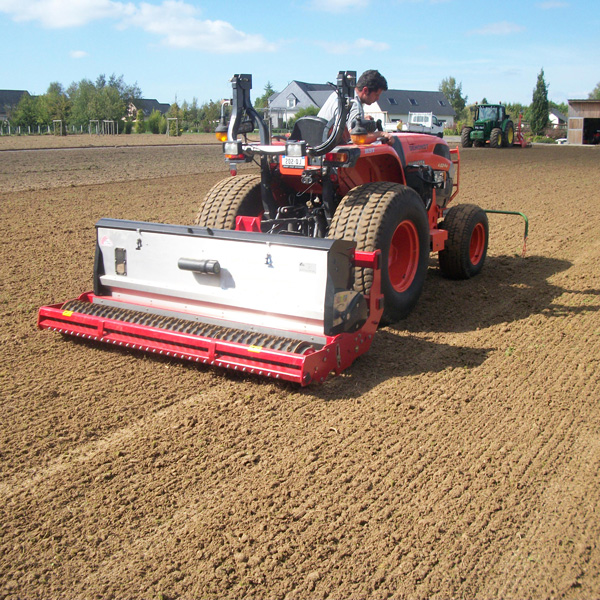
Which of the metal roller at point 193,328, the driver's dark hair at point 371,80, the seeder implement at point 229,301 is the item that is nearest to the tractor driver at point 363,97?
the driver's dark hair at point 371,80

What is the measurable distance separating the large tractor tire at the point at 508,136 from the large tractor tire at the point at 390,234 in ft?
87.6

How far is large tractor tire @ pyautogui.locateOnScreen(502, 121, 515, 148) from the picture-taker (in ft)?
99.8

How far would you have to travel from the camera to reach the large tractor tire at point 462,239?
6.75m

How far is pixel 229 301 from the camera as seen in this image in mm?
4801

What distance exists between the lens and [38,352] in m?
4.92

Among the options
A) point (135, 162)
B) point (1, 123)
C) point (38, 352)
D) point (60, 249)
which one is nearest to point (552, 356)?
point (38, 352)

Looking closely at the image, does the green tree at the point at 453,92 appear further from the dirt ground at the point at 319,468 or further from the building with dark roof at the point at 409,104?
the dirt ground at the point at 319,468

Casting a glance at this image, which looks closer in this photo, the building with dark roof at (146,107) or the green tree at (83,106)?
the green tree at (83,106)

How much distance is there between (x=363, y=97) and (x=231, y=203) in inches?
56.8

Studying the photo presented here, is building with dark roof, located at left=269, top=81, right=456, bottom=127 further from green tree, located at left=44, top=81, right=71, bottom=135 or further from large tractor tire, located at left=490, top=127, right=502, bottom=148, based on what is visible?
large tractor tire, located at left=490, top=127, right=502, bottom=148

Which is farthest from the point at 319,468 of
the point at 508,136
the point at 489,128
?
the point at 508,136

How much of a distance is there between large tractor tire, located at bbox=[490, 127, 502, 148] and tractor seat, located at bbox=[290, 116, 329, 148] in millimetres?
26277

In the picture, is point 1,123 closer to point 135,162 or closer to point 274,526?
point 135,162

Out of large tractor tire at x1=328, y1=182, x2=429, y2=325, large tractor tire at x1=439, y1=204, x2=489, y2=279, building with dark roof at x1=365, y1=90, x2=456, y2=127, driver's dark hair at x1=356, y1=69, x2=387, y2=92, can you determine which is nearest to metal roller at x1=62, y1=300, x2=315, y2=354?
large tractor tire at x1=328, y1=182, x2=429, y2=325
